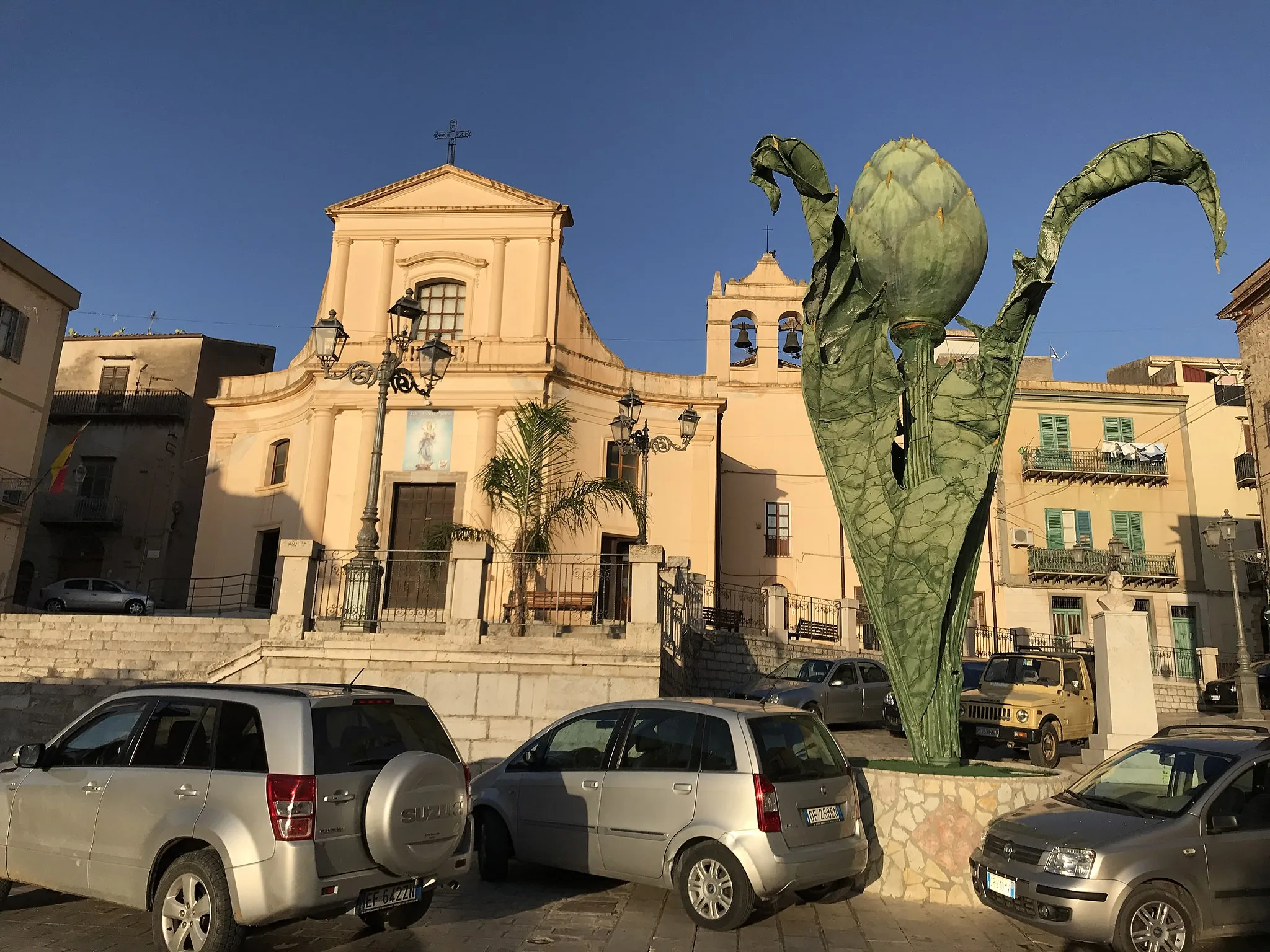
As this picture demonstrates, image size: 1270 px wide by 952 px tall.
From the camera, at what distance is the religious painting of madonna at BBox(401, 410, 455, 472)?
22500 millimetres

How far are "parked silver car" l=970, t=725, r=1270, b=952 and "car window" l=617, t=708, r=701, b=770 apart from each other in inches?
84.0

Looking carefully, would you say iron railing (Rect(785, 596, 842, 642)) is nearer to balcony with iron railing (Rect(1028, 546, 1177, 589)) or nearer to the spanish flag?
balcony with iron railing (Rect(1028, 546, 1177, 589))

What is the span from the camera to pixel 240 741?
518 centimetres

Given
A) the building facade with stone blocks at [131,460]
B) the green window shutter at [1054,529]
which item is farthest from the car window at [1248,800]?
the building facade with stone blocks at [131,460]

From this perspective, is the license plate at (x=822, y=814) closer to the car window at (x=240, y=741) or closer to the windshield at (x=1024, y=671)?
the car window at (x=240, y=741)

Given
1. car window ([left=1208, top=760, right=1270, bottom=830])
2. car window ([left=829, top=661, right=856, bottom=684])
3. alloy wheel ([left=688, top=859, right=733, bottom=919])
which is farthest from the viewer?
car window ([left=829, top=661, right=856, bottom=684])

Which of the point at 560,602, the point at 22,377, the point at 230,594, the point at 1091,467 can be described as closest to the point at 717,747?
the point at 560,602

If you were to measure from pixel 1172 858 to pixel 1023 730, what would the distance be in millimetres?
7767

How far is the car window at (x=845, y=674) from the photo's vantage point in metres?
15.1

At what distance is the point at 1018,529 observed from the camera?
102 ft

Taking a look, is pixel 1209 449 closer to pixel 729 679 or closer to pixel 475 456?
pixel 729 679

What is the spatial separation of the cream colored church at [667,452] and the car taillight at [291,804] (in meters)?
16.5

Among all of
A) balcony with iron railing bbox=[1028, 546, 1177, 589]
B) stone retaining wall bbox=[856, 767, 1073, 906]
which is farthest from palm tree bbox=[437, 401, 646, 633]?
balcony with iron railing bbox=[1028, 546, 1177, 589]

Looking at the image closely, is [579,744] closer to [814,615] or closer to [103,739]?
[103,739]
